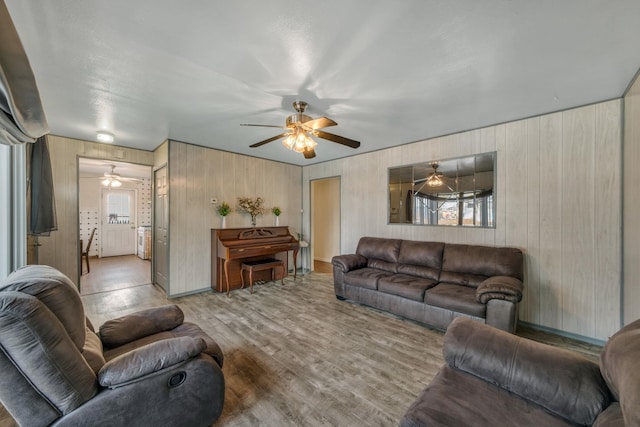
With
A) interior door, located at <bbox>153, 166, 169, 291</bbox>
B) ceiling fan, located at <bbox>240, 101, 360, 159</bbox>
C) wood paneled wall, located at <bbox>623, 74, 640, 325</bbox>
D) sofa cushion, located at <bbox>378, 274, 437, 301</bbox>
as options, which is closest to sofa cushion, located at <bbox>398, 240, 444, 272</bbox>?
sofa cushion, located at <bbox>378, 274, 437, 301</bbox>

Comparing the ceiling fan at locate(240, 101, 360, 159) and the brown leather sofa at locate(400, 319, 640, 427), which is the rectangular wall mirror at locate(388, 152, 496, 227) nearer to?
the ceiling fan at locate(240, 101, 360, 159)

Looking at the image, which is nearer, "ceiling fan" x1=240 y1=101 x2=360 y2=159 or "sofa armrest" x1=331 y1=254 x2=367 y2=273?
"ceiling fan" x1=240 y1=101 x2=360 y2=159

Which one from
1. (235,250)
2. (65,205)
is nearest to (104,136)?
(65,205)

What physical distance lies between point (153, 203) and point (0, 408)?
3502 mm

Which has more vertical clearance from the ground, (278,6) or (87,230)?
(278,6)

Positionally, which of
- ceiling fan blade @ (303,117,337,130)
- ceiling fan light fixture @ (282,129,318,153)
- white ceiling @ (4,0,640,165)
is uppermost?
white ceiling @ (4,0,640,165)

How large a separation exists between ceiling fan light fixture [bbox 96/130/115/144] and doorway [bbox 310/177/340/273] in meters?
4.27

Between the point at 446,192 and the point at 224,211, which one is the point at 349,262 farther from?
the point at 224,211

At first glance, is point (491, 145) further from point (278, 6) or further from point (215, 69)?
point (215, 69)

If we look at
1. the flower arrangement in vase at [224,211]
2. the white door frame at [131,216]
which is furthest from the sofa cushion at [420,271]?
the white door frame at [131,216]

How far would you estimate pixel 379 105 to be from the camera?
266 cm

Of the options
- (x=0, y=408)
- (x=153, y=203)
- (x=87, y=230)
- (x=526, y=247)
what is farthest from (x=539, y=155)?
(x=87, y=230)

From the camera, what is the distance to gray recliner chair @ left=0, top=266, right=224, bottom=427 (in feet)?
3.29

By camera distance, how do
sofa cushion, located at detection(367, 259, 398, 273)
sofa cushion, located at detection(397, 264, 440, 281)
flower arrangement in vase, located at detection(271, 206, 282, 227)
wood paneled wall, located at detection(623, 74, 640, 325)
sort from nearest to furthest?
wood paneled wall, located at detection(623, 74, 640, 325) → sofa cushion, located at detection(397, 264, 440, 281) → sofa cushion, located at detection(367, 259, 398, 273) → flower arrangement in vase, located at detection(271, 206, 282, 227)
